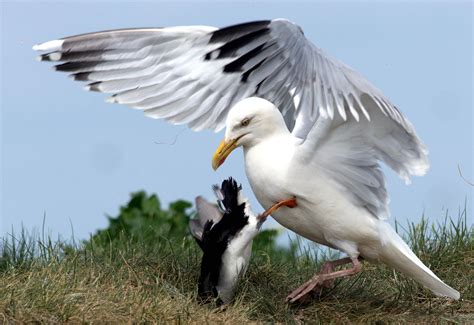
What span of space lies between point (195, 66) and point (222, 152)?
1.87ft

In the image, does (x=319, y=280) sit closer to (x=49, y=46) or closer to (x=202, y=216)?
(x=202, y=216)

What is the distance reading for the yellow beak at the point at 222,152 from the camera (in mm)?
7016

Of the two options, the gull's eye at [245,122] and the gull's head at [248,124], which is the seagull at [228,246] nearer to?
the gull's head at [248,124]

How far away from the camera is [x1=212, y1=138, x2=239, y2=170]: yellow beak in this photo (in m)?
7.02

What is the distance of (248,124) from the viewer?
7035 millimetres

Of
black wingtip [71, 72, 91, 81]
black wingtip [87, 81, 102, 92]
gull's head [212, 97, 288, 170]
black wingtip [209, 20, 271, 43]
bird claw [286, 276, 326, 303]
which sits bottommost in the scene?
bird claw [286, 276, 326, 303]

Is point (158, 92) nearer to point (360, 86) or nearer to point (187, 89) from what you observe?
point (187, 89)

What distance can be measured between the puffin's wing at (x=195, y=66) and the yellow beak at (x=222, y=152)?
0.31m

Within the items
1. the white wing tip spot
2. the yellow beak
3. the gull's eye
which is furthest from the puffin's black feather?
the white wing tip spot

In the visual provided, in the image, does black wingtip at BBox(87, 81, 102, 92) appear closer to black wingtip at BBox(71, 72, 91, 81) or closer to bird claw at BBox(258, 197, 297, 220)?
black wingtip at BBox(71, 72, 91, 81)

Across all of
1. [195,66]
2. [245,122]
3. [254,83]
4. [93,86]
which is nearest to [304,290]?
[245,122]

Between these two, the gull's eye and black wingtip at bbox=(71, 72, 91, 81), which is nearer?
the gull's eye

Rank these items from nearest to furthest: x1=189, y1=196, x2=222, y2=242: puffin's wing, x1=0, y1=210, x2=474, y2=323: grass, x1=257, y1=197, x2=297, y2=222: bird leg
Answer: x1=0, y1=210, x2=474, y2=323: grass → x1=257, y1=197, x2=297, y2=222: bird leg → x1=189, y1=196, x2=222, y2=242: puffin's wing

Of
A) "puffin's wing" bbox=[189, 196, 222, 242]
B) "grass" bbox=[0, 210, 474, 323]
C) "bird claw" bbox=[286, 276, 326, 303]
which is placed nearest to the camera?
"grass" bbox=[0, 210, 474, 323]
